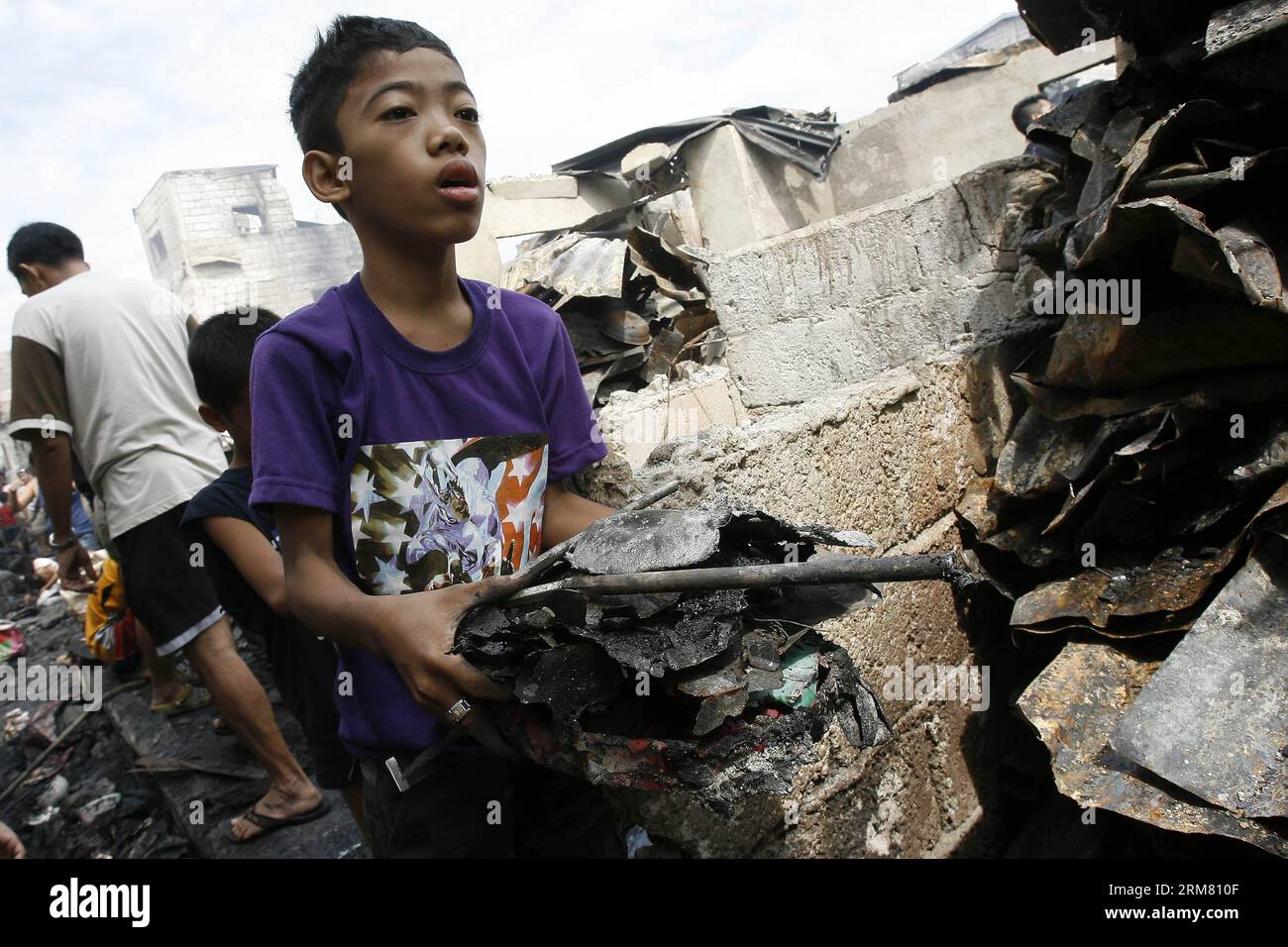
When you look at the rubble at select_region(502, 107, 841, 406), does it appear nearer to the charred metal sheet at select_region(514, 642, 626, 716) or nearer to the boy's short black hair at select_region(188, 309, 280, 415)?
the boy's short black hair at select_region(188, 309, 280, 415)

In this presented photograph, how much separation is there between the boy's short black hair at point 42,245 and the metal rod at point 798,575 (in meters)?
3.82

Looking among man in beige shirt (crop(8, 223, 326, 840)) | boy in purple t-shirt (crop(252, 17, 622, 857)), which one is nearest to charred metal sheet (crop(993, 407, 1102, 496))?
boy in purple t-shirt (crop(252, 17, 622, 857))

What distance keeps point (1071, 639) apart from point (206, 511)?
246 centimetres

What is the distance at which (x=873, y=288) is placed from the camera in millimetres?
3510

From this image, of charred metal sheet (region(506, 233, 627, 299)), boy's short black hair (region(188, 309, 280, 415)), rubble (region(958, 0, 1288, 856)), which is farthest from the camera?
charred metal sheet (region(506, 233, 627, 299))

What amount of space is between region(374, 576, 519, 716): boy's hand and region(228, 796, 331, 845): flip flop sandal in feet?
8.00

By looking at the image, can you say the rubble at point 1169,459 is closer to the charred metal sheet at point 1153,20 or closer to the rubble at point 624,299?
the charred metal sheet at point 1153,20

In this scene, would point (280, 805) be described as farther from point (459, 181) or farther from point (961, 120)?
point (961, 120)

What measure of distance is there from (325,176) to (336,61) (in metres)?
0.20

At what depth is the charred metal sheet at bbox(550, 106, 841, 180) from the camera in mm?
10766

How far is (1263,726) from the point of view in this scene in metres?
1.64

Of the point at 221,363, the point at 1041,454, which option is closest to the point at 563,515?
the point at 221,363

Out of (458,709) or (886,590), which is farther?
(886,590)
